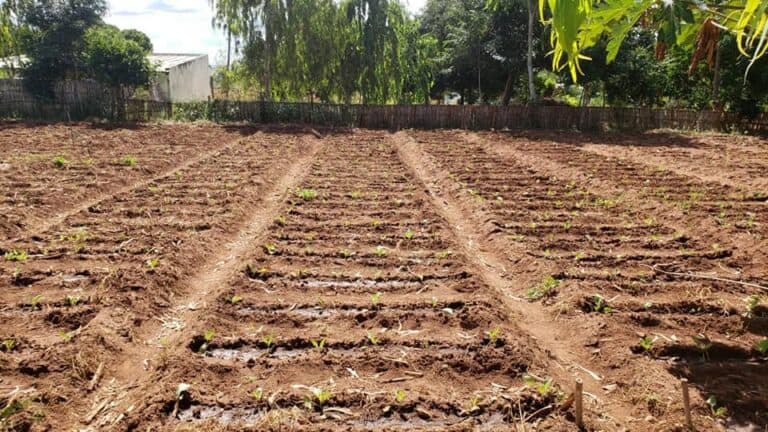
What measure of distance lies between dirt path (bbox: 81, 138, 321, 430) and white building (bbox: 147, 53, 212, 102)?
19342mm

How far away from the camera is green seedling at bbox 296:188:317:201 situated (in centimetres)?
841

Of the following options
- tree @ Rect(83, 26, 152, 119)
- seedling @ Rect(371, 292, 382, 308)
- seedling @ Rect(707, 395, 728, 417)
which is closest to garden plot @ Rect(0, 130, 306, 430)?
seedling @ Rect(371, 292, 382, 308)

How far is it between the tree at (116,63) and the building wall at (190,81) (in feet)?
16.8

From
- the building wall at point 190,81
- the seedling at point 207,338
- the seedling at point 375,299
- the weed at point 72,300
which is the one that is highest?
the building wall at point 190,81

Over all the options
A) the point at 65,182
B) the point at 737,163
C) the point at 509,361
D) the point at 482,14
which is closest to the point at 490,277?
the point at 509,361

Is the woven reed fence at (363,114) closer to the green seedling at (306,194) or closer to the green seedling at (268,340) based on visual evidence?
the green seedling at (306,194)

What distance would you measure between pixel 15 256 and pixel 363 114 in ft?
54.9

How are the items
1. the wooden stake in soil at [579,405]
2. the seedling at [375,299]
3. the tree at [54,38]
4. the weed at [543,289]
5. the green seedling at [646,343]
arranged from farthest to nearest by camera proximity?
the tree at [54,38] → the weed at [543,289] → the seedling at [375,299] → the green seedling at [646,343] → the wooden stake in soil at [579,405]

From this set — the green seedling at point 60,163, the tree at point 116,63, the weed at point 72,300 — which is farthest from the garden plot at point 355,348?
the tree at point 116,63

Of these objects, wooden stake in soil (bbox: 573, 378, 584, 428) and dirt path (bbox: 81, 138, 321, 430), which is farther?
dirt path (bbox: 81, 138, 321, 430)

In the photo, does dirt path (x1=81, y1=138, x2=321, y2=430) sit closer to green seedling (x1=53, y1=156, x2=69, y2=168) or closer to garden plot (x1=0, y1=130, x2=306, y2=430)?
garden plot (x1=0, y1=130, x2=306, y2=430)

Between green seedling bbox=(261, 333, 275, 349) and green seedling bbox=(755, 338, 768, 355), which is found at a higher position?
green seedling bbox=(261, 333, 275, 349)

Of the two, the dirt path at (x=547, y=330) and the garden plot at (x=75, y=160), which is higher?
the garden plot at (x=75, y=160)

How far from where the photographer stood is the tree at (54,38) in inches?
789
